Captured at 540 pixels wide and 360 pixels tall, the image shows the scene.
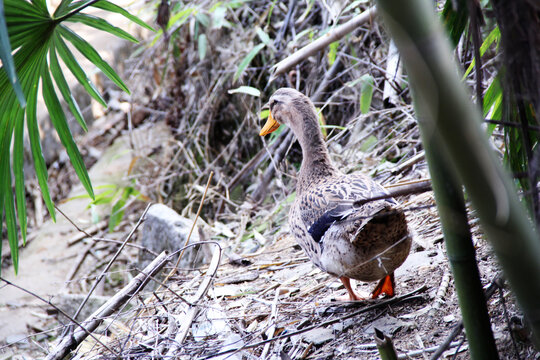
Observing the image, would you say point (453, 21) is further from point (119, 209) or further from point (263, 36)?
point (119, 209)

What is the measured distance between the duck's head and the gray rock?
3.70ft

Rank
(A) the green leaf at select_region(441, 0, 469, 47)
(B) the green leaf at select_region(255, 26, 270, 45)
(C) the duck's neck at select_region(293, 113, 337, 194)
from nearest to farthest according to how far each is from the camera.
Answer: (A) the green leaf at select_region(441, 0, 469, 47) → (C) the duck's neck at select_region(293, 113, 337, 194) → (B) the green leaf at select_region(255, 26, 270, 45)

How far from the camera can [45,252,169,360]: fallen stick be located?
219 cm

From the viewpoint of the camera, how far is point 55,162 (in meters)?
7.39

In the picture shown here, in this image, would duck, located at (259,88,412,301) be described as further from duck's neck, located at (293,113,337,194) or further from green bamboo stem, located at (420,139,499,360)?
green bamboo stem, located at (420,139,499,360)

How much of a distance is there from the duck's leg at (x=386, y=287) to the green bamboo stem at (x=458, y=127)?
1344 mm

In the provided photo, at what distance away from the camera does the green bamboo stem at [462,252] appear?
1064 millimetres

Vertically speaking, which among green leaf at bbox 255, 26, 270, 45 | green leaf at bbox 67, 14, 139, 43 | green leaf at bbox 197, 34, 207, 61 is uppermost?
green leaf at bbox 197, 34, 207, 61

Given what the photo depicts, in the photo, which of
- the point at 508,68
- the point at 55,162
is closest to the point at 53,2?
the point at 55,162

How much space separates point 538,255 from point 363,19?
5.41ft

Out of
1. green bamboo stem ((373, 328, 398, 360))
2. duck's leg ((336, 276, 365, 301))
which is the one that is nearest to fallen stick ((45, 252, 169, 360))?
duck's leg ((336, 276, 365, 301))

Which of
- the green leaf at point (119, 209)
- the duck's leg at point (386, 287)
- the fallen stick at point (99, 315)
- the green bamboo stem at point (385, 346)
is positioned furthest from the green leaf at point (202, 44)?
the green bamboo stem at point (385, 346)

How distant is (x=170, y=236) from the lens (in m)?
4.13

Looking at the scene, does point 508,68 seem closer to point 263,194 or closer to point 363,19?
point 363,19
